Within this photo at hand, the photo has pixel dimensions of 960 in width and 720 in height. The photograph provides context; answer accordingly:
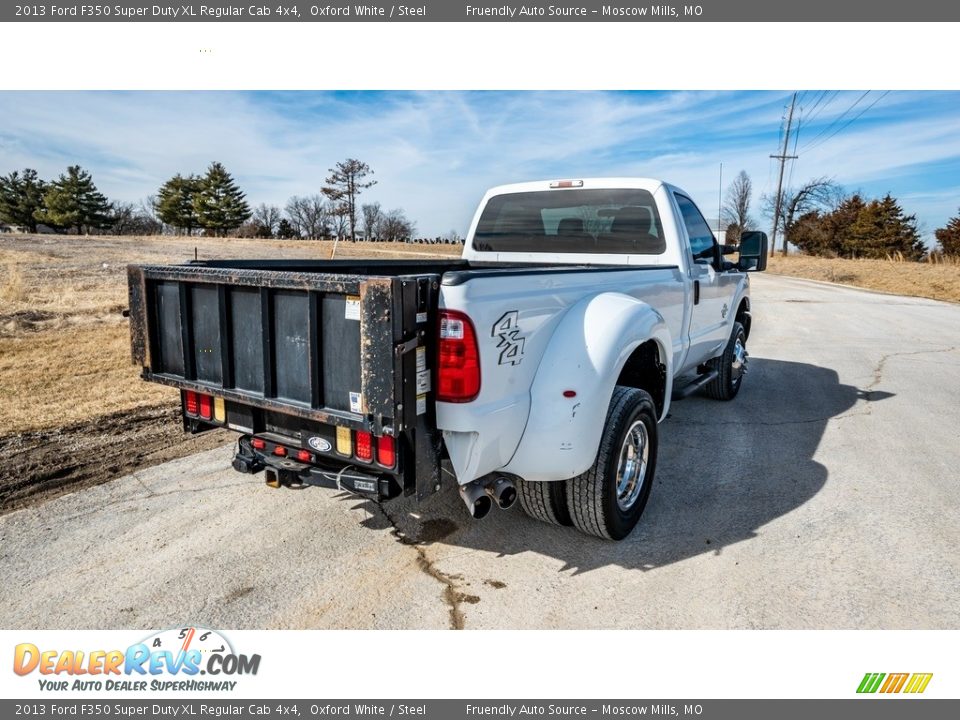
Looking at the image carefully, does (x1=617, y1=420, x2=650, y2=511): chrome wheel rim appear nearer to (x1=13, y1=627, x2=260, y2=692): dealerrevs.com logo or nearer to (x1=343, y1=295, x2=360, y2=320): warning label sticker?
(x1=343, y1=295, x2=360, y2=320): warning label sticker

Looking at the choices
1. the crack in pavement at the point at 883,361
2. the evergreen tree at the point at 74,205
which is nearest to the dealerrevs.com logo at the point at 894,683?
the crack in pavement at the point at 883,361

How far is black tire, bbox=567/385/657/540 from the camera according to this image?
11.2 ft

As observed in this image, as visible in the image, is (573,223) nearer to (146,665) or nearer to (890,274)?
(146,665)

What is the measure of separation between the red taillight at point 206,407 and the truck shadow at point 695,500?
3.73 ft

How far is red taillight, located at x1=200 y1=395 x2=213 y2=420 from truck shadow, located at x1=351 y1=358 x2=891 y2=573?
1135 millimetres

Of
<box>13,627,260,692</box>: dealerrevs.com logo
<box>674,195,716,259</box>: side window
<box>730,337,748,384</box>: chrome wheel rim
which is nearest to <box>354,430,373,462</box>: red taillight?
<box>13,627,260,692</box>: dealerrevs.com logo

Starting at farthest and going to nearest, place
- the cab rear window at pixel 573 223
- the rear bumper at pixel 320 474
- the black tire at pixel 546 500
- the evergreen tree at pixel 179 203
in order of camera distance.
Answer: the evergreen tree at pixel 179 203 → the cab rear window at pixel 573 223 → the black tire at pixel 546 500 → the rear bumper at pixel 320 474

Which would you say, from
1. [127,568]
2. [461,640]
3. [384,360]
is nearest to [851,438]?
[461,640]

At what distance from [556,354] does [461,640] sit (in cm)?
140

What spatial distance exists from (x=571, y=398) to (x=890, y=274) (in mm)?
32728

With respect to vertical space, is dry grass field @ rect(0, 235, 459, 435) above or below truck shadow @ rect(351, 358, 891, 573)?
above

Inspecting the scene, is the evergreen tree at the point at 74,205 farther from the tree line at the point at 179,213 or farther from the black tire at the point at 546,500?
the black tire at the point at 546,500

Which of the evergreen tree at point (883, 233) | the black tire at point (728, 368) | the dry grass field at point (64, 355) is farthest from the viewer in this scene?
the evergreen tree at point (883, 233)

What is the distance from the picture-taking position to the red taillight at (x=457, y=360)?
2711mm
